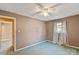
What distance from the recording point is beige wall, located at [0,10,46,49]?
2.48 metres

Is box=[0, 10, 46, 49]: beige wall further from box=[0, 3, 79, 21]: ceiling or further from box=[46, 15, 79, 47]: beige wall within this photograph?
box=[46, 15, 79, 47]: beige wall

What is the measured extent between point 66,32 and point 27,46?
1.95m

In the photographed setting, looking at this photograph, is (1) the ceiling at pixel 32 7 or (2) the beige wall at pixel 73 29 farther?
(2) the beige wall at pixel 73 29

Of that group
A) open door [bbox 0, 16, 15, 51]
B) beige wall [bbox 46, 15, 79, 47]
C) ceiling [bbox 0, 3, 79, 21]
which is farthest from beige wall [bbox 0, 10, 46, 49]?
beige wall [bbox 46, 15, 79, 47]

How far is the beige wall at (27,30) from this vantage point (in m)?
2.48

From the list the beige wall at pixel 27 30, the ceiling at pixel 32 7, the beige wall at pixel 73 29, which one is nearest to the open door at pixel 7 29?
the beige wall at pixel 27 30

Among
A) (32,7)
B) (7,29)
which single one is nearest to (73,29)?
(32,7)

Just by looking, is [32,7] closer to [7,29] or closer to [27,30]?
[7,29]

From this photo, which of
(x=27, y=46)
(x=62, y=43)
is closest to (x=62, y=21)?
(x=62, y=43)

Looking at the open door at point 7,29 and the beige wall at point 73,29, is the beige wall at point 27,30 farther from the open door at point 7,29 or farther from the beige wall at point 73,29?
the beige wall at point 73,29

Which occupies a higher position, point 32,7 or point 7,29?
point 32,7

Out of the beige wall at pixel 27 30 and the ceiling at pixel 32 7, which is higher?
the ceiling at pixel 32 7

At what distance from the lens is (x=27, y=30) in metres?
2.92

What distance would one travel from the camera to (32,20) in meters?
3.08
